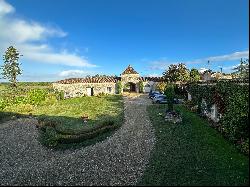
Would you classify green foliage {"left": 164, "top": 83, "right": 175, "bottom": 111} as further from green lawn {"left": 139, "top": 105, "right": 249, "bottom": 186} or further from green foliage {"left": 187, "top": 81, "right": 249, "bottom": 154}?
green lawn {"left": 139, "top": 105, "right": 249, "bottom": 186}

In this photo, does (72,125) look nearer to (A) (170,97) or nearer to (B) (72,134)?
(B) (72,134)

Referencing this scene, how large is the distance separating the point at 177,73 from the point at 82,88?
26.8m

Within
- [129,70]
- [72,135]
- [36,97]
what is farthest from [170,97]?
[129,70]

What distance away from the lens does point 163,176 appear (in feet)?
59.0

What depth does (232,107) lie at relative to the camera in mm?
25375

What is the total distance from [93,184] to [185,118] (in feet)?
72.0

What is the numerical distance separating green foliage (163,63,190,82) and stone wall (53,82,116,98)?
52.8ft

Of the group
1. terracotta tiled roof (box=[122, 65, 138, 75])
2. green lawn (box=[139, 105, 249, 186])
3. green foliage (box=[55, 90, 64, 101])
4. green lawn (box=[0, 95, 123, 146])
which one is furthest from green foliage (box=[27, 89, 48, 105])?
green lawn (box=[139, 105, 249, 186])

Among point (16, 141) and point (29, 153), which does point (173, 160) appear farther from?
point (16, 141)

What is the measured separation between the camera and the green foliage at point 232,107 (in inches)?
851

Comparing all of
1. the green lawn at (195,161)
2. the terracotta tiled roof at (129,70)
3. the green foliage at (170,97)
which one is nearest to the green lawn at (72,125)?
the green foliage at (170,97)

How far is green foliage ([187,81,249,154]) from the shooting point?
21.6 metres

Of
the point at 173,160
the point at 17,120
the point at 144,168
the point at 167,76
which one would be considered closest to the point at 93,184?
the point at 144,168

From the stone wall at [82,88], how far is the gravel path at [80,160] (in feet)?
156
